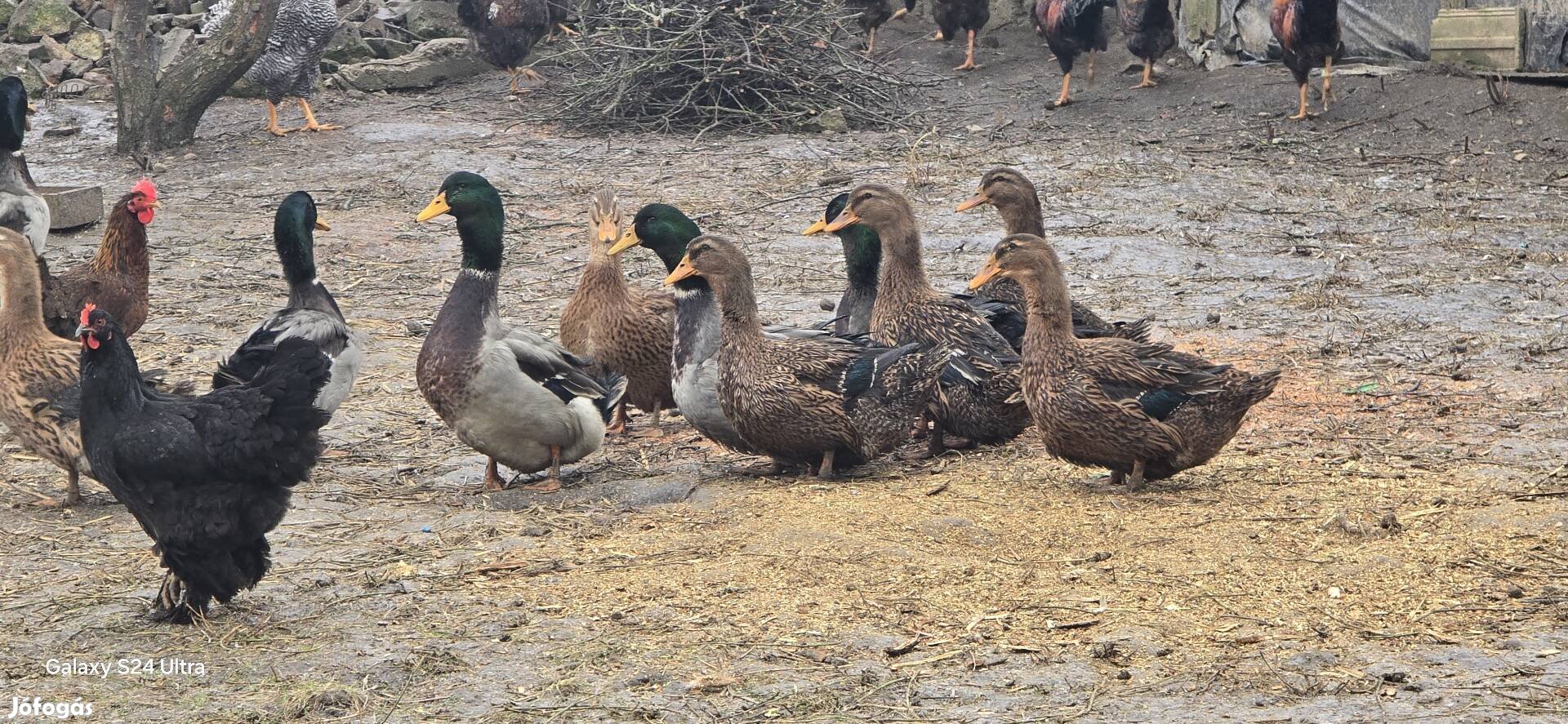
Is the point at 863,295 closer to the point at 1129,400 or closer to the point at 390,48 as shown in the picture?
the point at 1129,400

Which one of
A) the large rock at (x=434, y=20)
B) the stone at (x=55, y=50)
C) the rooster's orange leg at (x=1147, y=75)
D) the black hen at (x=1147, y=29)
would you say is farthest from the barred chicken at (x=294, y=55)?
the rooster's orange leg at (x=1147, y=75)

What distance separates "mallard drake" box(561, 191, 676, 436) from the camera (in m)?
7.25

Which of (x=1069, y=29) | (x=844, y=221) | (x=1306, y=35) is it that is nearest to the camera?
(x=844, y=221)

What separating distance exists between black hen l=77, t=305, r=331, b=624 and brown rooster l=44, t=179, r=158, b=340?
9.94 ft

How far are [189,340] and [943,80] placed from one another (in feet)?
34.2

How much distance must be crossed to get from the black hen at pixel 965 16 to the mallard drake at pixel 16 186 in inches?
426

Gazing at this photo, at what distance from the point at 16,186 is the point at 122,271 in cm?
235

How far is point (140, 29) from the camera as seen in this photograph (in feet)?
47.1

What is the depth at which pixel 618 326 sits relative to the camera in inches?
285

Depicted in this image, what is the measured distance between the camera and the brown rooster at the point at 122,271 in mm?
7699

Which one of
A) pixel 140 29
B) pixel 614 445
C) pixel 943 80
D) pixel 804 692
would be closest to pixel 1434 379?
pixel 614 445

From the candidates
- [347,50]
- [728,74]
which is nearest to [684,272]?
[728,74]

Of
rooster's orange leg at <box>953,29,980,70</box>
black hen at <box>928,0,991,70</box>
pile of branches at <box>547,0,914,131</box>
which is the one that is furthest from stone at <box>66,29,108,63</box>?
rooster's orange leg at <box>953,29,980,70</box>

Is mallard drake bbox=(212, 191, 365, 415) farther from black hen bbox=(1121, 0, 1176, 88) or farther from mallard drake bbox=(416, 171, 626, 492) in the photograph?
black hen bbox=(1121, 0, 1176, 88)
